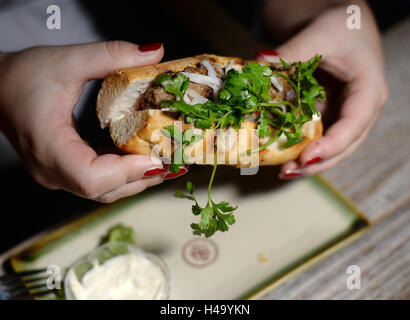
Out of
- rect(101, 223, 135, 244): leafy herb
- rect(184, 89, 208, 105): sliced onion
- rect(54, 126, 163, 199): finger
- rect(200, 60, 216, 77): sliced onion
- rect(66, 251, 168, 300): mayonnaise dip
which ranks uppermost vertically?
rect(200, 60, 216, 77): sliced onion

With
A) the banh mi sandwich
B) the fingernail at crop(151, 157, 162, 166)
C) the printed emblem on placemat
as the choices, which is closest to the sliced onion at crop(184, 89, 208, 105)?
the banh mi sandwich

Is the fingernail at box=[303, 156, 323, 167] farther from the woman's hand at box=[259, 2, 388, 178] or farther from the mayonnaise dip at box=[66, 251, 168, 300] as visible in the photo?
the mayonnaise dip at box=[66, 251, 168, 300]

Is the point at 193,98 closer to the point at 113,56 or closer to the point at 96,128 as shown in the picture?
the point at 113,56

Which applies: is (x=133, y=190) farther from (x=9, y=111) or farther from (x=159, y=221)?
(x=9, y=111)

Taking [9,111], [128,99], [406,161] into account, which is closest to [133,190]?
[128,99]
